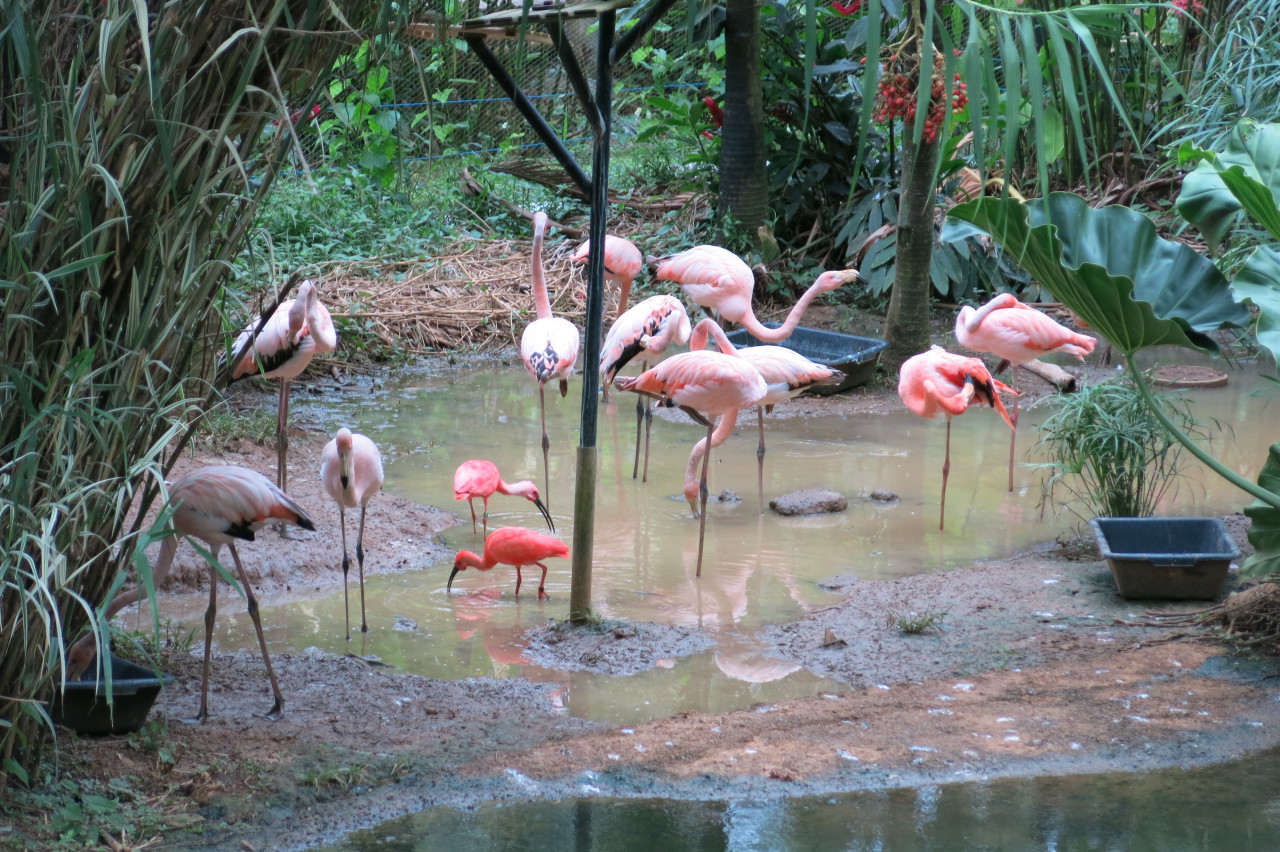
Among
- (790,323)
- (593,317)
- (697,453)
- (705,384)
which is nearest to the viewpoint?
(593,317)

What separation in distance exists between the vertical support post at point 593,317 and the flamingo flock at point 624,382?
45 centimetres

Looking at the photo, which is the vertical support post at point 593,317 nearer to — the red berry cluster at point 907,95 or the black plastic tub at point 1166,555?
the black plastic tub at point 1166,555

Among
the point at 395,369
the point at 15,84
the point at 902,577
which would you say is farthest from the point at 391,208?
the point at 15,84

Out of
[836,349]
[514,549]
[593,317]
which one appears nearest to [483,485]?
[514,549]

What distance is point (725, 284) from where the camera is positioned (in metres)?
Result: 7.23

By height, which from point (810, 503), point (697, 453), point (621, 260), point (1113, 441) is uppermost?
point (621, 260)

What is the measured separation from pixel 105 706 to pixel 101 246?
4.15 ft

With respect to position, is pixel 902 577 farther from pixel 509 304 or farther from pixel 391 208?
pixel 391 208

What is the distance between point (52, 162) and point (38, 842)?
4.93 ft

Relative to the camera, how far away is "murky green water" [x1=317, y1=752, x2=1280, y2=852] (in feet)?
9.54

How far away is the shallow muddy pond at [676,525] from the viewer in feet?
13.7

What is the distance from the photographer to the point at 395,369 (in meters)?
8.96

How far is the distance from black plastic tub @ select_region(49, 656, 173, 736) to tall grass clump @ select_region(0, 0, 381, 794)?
190 millimetres

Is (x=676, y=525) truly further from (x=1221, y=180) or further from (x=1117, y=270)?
(x=1221, y=180)
